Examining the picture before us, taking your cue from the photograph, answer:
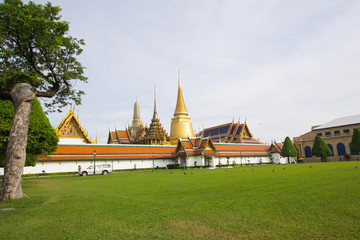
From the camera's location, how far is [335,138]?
60.6 metres

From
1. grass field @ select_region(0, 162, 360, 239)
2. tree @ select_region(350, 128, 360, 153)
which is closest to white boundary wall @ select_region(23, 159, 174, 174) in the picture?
grass field @ select_region(0, 162, 360, 239)

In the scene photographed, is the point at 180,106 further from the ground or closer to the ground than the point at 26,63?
further from the ground

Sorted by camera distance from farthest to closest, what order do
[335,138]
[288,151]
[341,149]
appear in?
[335,138] → [341,149] → [288,151]

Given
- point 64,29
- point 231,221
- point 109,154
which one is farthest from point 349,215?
point 109,154

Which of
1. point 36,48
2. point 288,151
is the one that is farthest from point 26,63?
point 288,151

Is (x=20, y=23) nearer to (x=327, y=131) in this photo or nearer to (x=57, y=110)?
(x=57, y=110)

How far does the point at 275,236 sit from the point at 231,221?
1.23 metres

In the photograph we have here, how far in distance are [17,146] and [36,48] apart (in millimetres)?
5113

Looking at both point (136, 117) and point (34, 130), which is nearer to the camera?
point (34, 130)

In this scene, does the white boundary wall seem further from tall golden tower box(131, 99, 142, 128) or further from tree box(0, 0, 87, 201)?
tall golden tower box(131, 99, 142, 128)

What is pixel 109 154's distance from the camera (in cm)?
4156

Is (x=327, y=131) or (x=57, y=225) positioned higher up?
Answer: (x=327, y=131)

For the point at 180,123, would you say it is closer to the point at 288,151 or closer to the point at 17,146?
the point at 288,151

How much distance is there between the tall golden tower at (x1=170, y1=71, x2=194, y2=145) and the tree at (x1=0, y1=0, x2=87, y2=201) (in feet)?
171
